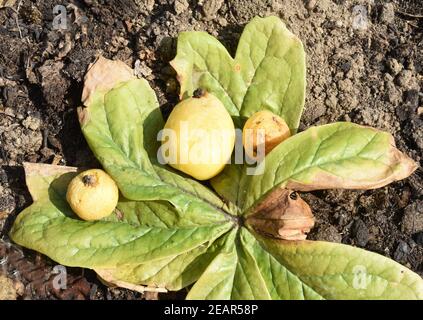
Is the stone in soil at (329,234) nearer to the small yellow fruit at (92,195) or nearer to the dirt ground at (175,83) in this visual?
the dirt ground at (175,83)

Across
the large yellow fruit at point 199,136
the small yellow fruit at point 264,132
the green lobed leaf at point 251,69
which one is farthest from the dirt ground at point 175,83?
the large yellow fruit at point 199,136

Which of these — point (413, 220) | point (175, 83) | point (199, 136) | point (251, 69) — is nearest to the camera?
point (199, 136)

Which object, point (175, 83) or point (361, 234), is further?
point (175, 83)

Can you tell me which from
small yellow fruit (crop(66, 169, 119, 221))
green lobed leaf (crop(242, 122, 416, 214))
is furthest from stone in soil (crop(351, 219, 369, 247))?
small yellow fruit (crop(66, 169, 119, 221))

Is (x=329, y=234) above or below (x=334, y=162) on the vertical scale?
below

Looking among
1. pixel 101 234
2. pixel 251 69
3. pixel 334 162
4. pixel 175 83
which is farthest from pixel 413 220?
pixel 101 234

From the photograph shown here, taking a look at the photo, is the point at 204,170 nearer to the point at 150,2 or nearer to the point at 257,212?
the point at 257,212

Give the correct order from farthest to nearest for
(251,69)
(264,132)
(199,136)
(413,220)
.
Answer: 1. (251,69)
2. (413,220)
3. (264,132)
4. (199,136)

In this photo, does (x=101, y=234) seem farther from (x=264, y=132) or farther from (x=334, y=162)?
(x=334, y=162)
